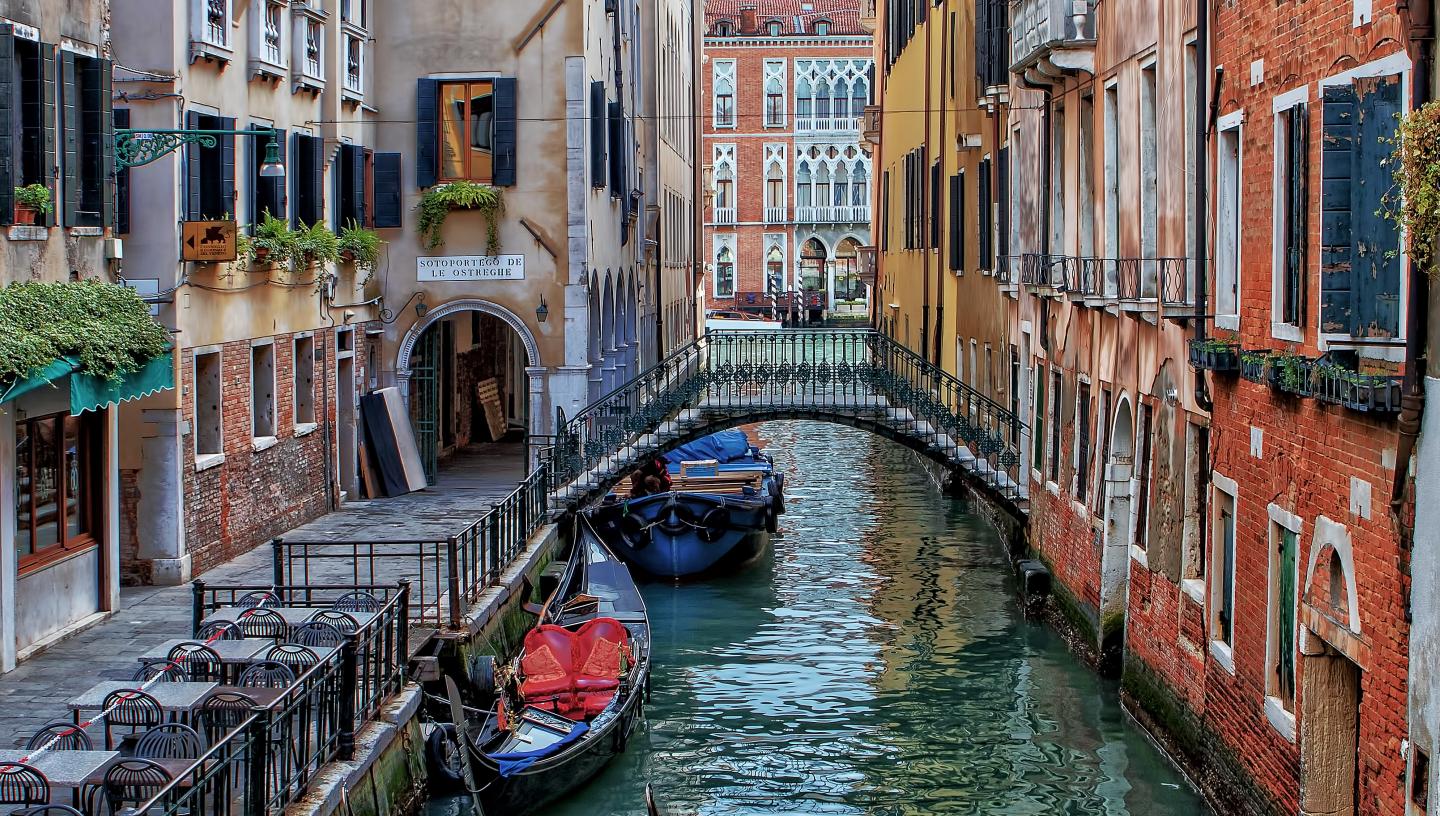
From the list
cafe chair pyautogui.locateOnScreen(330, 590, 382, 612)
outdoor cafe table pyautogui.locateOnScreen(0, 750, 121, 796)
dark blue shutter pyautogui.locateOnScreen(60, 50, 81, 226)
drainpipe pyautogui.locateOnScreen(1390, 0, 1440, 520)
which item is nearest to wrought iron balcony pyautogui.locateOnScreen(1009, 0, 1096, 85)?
cafe chair pyautogui.locateOnScreen(330, 590, 382, 612)

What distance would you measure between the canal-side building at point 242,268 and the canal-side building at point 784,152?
4914cm

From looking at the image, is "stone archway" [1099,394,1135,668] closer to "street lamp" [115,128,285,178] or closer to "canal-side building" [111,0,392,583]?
"street lamp" [115,128,285,178]

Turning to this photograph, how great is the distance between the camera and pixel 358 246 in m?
20.6

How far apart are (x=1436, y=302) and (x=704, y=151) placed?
64.2 metres

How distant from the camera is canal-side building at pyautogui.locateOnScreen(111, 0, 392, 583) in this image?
51.3 feet

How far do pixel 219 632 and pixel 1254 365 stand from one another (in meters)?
6.32

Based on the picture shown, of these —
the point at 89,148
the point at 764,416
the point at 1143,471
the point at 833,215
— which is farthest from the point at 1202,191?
the point at 833,215

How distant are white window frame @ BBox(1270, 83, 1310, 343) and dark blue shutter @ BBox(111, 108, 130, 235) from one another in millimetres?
9352

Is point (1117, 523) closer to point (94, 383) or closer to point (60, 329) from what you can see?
point (94, 383)

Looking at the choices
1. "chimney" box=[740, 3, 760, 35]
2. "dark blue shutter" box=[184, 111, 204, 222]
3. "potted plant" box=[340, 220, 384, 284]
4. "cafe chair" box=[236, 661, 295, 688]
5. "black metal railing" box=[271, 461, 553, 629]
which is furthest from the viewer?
"chimney" box=[740, 3, 760, 35]

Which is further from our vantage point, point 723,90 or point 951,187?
point 723,90

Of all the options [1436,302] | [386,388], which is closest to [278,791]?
[1436,302]

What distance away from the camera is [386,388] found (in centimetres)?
2222

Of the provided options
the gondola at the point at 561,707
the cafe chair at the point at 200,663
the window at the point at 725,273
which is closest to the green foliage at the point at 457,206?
the gondola at the point at 561,707
